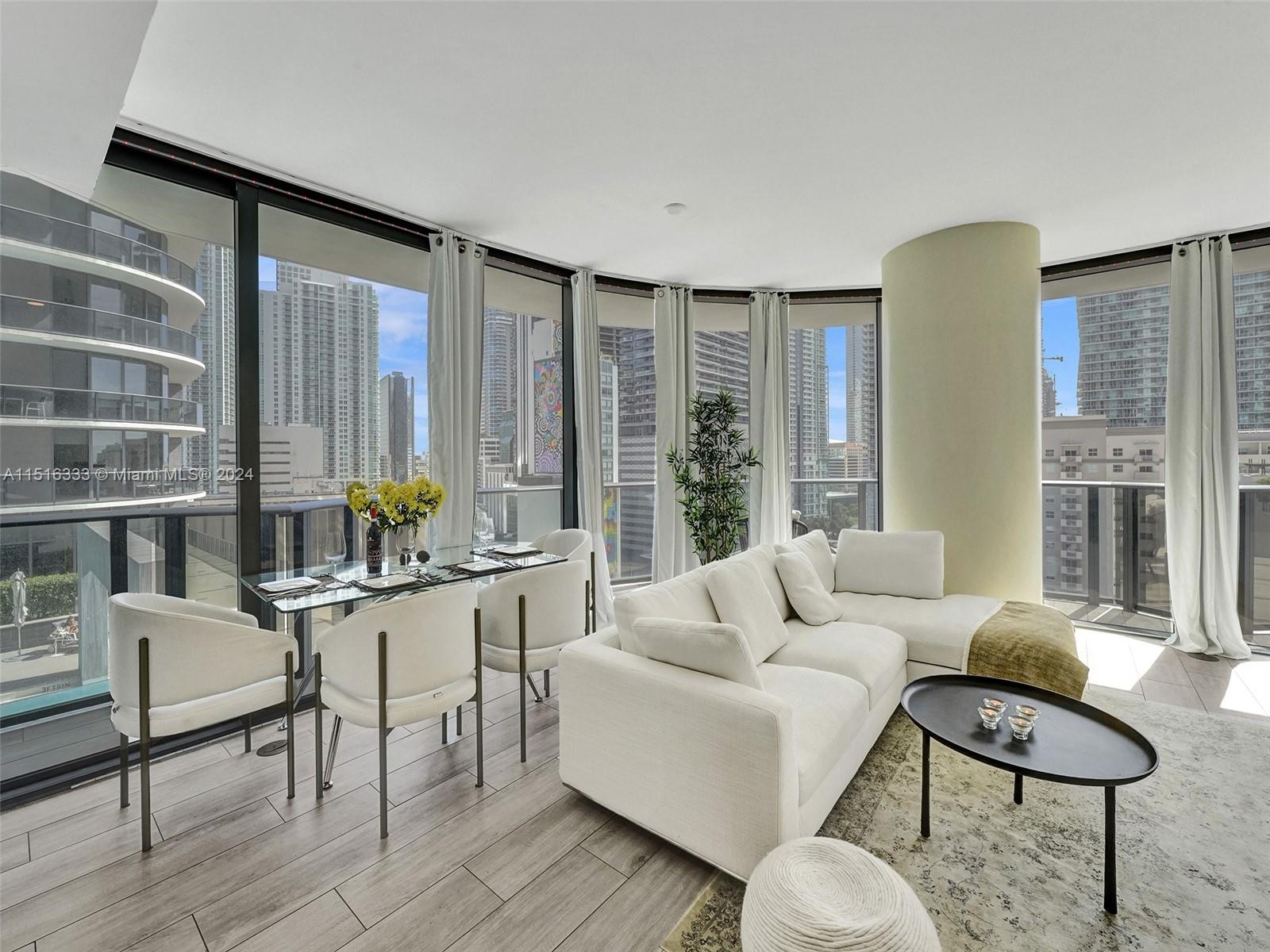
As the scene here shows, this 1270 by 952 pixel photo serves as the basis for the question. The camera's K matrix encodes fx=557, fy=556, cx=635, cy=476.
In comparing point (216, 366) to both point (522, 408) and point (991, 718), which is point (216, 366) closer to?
point (522, 408)

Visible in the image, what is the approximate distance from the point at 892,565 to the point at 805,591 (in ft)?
3.02

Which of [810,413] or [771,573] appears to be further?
[810,413]

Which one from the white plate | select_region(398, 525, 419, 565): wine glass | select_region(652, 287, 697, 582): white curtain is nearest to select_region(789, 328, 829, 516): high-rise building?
select_region(652, 287, 697, 582): white curtain

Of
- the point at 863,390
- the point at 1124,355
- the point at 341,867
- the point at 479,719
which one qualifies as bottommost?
the point at 341,867

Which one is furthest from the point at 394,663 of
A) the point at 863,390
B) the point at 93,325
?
the point at 863,390

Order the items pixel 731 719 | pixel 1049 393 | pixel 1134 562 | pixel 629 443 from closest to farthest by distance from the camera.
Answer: pixel 731 719 < pixel 1134 562 < pixel 1049 393 < pixel 629 443

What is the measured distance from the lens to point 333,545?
3346 mm

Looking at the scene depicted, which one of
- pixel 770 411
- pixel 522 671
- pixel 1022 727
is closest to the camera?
pixel 1022 727

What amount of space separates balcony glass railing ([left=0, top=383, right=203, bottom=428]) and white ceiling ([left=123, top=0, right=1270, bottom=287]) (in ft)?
3.98

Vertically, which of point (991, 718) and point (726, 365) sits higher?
point (726, 365)

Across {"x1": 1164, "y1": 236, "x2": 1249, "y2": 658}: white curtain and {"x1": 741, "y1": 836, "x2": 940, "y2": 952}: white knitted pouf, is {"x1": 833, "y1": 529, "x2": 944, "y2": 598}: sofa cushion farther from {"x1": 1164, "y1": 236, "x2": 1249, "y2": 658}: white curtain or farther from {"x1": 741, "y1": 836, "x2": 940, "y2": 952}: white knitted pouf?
{"x1": 741, "y1": 836, "x2": 940, "y2": 952}: white knitted pouf

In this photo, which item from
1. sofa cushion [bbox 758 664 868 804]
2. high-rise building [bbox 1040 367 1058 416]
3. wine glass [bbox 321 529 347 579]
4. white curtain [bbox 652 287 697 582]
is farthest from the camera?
white curtain [bbox 652 287 697 582]

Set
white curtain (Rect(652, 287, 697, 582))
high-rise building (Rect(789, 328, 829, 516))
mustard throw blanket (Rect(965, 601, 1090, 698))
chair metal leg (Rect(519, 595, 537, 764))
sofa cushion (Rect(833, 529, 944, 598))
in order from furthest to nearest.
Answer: high-rise building (Rect(789, 328, 829, 516)) < white curtain (Rect(652, 287, 697, 582)) < sofa cushion (Rect(833, 529, 944, 598)) < mustard throw blanket (Rect(965, 601, 1090, 698)) < chair metal leg (Rect(519, 595, 537, 764))

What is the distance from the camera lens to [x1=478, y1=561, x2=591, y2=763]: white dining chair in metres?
2.60
